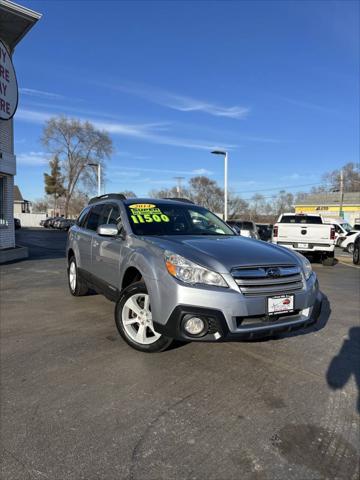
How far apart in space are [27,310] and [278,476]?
490 centimetres

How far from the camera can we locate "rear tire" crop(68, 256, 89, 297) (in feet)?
21.9

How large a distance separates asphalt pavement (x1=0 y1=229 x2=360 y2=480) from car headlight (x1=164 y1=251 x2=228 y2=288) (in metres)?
0.93

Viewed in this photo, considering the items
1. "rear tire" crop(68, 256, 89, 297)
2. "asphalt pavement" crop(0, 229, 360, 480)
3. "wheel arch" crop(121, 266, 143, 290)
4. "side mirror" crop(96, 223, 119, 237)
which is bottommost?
"asphalt pavement" crop(0, 229, 360, 480)

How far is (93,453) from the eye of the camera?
2475 millimetres

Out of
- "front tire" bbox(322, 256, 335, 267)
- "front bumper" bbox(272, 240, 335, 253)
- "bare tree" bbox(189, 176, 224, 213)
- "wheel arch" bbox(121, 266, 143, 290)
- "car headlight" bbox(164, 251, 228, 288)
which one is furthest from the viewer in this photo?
"bare tree" bbox(189, 176, 224, 213)

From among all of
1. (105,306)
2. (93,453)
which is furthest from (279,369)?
(105,306)

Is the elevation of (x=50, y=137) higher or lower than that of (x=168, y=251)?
higher

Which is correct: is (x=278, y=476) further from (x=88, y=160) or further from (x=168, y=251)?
(x=88, y=160)

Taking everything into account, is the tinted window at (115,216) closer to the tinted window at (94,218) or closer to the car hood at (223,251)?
the tinted window at (94,218)

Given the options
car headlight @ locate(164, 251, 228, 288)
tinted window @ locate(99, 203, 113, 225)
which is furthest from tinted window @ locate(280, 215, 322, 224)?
car headlight @ locate(164, 251, 228, 288)

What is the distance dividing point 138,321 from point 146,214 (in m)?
1.53

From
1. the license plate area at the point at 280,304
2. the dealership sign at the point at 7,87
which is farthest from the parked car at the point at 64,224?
the license plate area at the point at 280,304

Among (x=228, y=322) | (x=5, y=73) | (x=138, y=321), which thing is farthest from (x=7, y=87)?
(x=228, y=322)

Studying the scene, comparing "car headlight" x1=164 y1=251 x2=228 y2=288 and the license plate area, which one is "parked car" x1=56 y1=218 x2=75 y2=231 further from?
the license plate area
